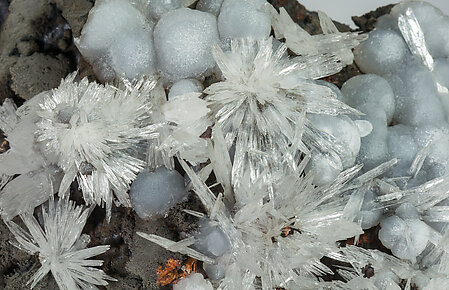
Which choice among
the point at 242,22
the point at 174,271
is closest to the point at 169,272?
the point at 174,271

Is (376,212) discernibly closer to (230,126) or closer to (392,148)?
(392,148)

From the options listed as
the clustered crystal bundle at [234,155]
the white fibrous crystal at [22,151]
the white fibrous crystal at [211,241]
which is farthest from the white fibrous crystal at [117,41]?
the white fibrous crystal at [211,241]

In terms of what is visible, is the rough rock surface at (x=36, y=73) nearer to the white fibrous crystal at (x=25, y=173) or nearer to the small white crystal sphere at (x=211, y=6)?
the white fibrous crystal at (x=25, y=173)

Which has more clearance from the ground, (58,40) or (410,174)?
(58,40)

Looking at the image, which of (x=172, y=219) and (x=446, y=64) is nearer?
(x=172, y=219)

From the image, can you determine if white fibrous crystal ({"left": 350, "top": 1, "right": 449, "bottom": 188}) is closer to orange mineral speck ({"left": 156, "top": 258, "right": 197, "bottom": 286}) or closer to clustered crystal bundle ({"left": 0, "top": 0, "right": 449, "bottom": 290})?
clustered crystal bundle ({"left": 0, "top": 0, "right": 449, "bottom": 290})

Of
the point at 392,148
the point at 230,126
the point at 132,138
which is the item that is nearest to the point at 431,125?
the point at 392,148

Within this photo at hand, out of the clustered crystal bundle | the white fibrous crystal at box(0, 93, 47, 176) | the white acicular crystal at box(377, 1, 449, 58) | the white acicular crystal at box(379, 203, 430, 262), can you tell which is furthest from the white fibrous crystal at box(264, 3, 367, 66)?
the white fibrous crystal at box(0, 93, 47, 176)
